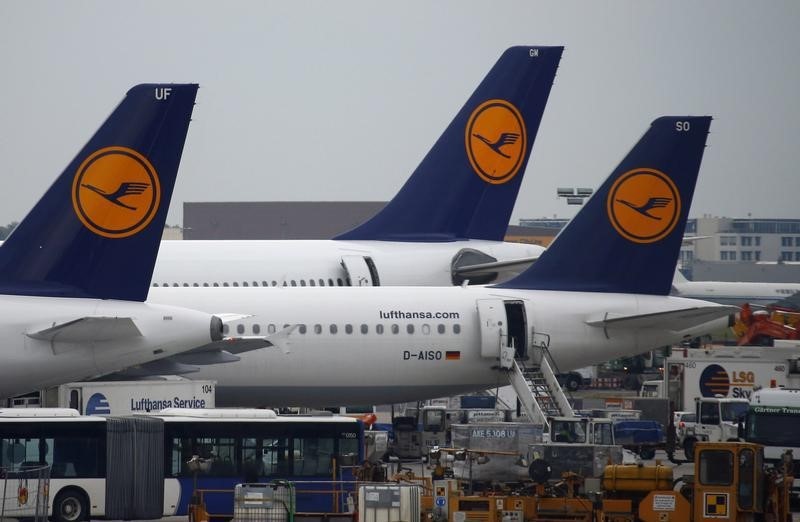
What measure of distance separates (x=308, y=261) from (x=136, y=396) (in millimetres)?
16180

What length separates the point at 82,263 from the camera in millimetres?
33125

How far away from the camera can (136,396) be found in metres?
43.2

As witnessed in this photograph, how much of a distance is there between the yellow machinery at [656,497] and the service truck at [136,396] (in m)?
12.3

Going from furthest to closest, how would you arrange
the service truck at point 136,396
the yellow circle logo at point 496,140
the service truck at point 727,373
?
the service truck at point 727,373, the yellow circle logo at point 496,140, the service truck at point 136,396

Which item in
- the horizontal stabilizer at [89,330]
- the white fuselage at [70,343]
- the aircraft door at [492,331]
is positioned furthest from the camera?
the aircraft door at [492,331]

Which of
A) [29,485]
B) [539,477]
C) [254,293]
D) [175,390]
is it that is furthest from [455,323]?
[29,485]

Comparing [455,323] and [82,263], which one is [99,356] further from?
[455,323]

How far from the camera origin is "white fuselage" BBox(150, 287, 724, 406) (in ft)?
153

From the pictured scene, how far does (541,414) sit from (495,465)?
10868 mm

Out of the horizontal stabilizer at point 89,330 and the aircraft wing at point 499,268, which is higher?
the aircraft wing at point 499,268

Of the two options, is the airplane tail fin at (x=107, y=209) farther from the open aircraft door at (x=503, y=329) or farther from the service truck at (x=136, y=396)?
the open aircraft door at (x=503, y=329)

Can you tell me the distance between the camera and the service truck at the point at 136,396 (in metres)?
43.2

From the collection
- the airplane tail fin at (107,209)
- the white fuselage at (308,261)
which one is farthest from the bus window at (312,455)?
the white fuselage at (308,261)

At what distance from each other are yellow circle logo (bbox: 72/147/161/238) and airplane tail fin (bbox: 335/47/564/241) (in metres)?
30.3
